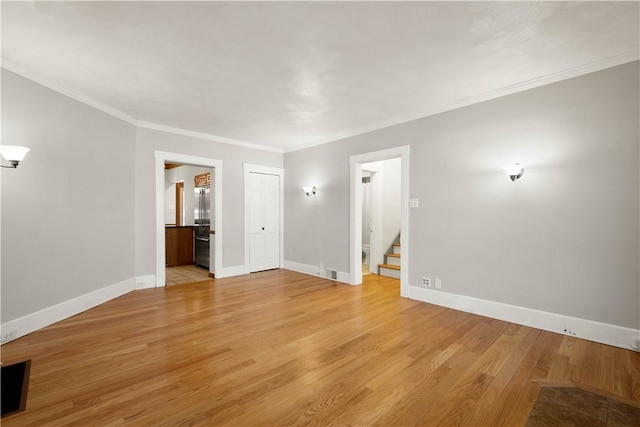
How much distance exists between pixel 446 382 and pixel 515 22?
2.79 m

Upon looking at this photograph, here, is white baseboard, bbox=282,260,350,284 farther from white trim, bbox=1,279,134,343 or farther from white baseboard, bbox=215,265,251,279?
white trim, bbox=1,279,134,343

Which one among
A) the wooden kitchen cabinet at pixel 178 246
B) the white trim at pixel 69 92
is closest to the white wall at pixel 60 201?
the white trim at pixel 69 92

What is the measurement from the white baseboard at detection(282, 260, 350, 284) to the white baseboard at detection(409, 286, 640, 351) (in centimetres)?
151

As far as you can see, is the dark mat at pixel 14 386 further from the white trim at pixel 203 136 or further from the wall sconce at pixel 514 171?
the wall sconce at pixel 514 171

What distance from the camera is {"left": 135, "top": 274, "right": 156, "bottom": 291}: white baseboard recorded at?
4.69 metres

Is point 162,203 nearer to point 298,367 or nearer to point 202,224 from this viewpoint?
point 202,224

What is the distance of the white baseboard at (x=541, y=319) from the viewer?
276cm

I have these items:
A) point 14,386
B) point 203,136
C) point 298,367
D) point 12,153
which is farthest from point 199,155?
point 298,367

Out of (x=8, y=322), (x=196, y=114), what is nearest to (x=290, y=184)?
(x=196, y=114)

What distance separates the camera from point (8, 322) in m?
2.83

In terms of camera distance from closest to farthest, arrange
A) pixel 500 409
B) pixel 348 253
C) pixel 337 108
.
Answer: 1. pixel 500 409
2. pixel 337 108
3. pixel 348 253

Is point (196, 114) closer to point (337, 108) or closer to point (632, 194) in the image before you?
point (337, 108)

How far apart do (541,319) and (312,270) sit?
373cm

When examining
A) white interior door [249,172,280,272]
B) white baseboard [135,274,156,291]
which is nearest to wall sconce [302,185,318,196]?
white interior door [249,172,280,272]
